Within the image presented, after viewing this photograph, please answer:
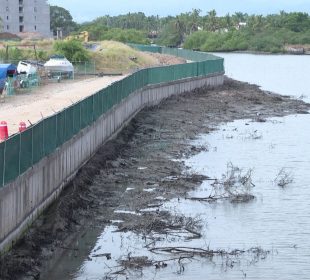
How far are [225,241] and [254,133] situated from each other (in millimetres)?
25668

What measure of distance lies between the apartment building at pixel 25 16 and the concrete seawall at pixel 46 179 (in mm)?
130043

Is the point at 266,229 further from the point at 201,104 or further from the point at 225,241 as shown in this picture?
the point at 201,104

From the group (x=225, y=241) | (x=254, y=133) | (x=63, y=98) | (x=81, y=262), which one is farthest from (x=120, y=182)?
(x=254, y=133)

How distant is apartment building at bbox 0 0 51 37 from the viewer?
16562cm

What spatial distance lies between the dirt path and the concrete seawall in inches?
102

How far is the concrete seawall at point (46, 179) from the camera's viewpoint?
18094 millimetres

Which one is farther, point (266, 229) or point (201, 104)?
point (201, 104)

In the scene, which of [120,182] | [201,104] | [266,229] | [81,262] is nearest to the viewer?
[81,262]

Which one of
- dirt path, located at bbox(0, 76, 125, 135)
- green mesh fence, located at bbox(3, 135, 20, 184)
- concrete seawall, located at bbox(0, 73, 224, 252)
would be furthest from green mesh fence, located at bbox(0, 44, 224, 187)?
dirt path, located at bbox(0, 76, 125, 135)

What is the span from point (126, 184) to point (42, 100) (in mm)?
16040

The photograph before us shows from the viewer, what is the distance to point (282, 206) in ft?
89.8

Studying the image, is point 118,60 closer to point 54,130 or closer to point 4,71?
point 4,71

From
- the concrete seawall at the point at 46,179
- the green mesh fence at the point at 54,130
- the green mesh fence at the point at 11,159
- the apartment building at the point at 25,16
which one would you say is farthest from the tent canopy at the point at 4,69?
the apartment building at the point at 25,16

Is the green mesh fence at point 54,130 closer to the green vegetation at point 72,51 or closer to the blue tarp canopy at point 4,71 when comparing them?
the blue tarp canopy at point 4,71
